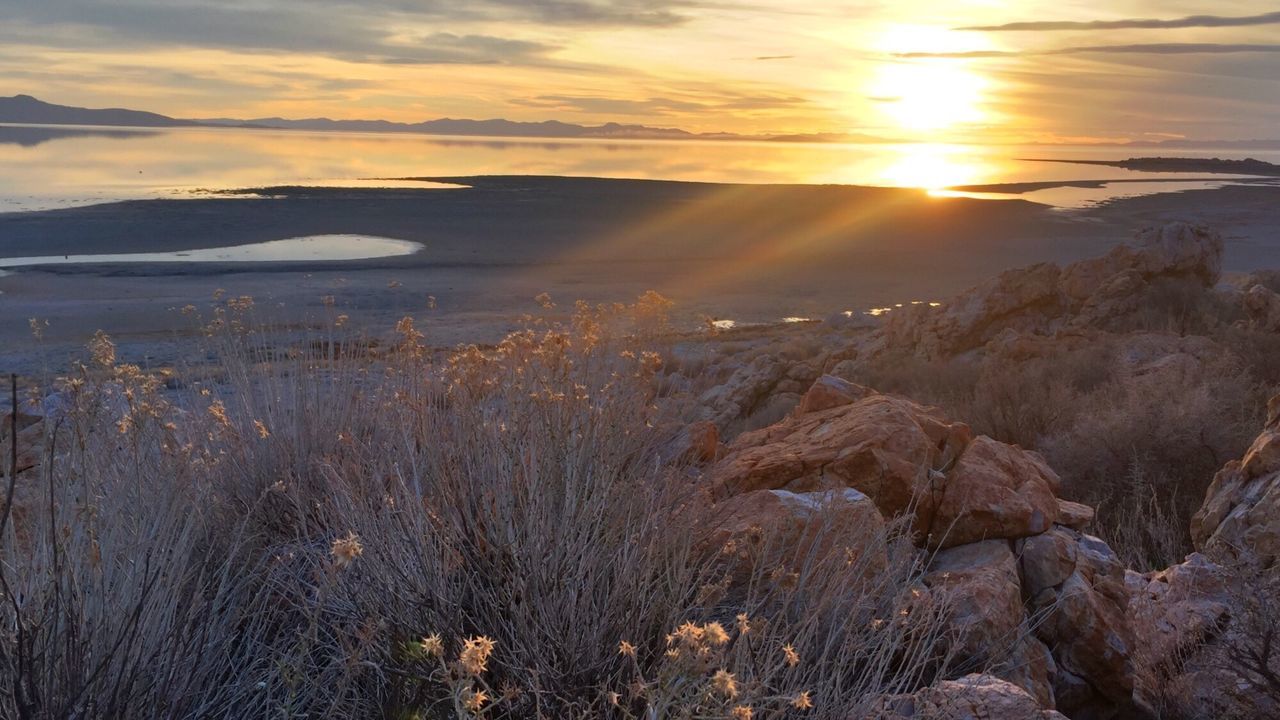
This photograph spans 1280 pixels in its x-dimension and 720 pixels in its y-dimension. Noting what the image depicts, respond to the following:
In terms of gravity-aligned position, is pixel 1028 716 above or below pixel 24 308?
above

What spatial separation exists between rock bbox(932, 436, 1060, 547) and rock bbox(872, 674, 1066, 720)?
4.60 feet

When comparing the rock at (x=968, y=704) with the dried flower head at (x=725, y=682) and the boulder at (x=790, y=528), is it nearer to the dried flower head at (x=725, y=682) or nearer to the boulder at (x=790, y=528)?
the boulder at (x=790, y=528)

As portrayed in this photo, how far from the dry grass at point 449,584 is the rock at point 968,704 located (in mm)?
82

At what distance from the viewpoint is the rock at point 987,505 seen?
173 inches

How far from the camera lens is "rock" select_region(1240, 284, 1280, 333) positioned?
992 centimetres

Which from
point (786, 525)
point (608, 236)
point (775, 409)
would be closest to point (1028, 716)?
point (786, 525)

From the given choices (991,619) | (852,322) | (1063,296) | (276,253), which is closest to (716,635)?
(991,619)

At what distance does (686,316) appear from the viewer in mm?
17453

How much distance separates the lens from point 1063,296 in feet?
36.9

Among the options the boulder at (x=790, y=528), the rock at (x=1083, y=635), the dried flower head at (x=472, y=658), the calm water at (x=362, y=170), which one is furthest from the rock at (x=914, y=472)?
the calm water at (x=362, y=170)

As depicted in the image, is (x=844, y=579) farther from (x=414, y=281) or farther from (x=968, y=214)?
(x=968, y=214)

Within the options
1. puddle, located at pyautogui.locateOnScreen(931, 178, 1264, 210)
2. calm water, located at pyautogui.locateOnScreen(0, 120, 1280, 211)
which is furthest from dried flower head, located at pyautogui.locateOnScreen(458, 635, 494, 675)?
puddle, located at pyautogui.locateOnScreen(931, 178, 1264, 210)

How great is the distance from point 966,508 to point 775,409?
4.27 metres

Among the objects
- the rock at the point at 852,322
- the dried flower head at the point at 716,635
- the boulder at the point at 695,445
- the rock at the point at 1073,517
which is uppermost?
the dried flower head at the point at 716,635
